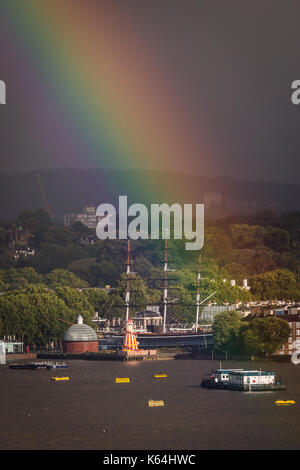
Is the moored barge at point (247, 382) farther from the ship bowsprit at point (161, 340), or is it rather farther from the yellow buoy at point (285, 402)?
the ship bowsprit at point (161, 340)

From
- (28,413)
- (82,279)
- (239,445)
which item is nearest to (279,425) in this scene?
(239,445)

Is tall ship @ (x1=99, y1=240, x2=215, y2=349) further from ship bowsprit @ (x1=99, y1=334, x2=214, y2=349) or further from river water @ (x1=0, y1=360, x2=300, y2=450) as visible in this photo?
river water @ (x1=0, y1=360, x2=300, y2=450)

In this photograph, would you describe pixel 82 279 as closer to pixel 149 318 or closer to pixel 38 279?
pixel 38 279

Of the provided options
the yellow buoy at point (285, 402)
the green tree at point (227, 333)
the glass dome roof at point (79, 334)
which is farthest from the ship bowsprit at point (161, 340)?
the yellow buoy at point (285, 402)

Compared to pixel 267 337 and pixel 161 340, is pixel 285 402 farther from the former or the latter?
pixel 161 340

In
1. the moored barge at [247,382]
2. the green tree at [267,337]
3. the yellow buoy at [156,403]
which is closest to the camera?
the yellow buoy at [156,403]

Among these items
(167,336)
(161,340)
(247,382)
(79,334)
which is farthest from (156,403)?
(167,336)

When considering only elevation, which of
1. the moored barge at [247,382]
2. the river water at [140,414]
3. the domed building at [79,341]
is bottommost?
the river water at [140,414]
